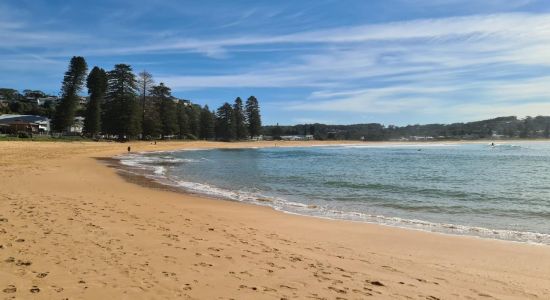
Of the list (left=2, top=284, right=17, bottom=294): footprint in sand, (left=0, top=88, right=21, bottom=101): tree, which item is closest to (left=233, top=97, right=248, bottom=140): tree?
(left=0, top=88, right=21, bottom=101): tree

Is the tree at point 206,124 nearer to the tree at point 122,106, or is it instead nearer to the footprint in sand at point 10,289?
the tree at point 122,106

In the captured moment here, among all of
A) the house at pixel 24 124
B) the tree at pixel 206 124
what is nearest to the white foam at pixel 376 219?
the house at pixel 24 124

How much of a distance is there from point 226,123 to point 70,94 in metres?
48.1

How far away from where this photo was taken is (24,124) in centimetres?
7294

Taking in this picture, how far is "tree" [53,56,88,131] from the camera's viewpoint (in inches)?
2657

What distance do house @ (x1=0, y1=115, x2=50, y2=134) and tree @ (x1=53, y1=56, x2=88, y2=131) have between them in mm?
4801

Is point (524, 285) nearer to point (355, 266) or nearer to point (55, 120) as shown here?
point (355, 266)

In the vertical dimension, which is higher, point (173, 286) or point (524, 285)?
point (173, 286)

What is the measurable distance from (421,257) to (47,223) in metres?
7.02

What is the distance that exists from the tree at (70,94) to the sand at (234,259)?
62.7 metres

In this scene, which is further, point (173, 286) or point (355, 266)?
point (355, 266)

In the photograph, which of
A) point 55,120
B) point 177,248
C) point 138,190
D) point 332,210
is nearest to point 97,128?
point 55,120

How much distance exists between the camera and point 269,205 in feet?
48.1

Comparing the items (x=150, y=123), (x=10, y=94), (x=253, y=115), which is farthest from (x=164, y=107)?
(x=10, y=94)
